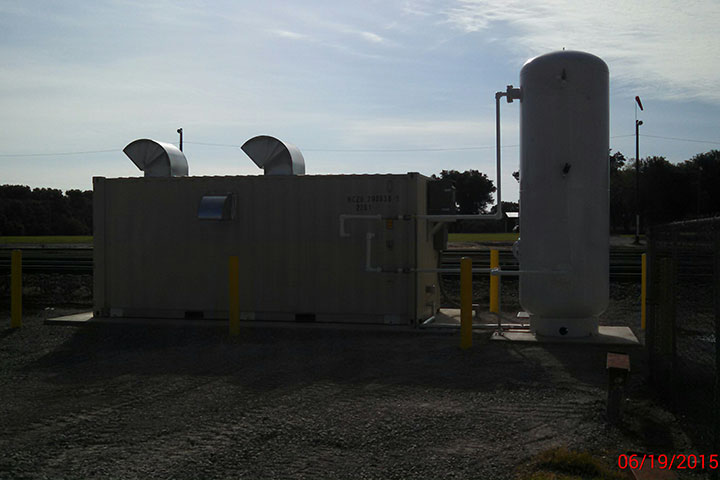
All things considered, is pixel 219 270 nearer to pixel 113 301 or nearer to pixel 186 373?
pixel 113 301

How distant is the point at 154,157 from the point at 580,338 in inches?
319

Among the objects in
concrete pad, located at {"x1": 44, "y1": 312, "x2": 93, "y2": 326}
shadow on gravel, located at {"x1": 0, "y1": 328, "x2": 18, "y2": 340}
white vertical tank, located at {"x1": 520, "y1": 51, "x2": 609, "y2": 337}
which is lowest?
shadow on gravel, located at {"x1": 0, "y1": 328, "x2": 18, "y2": 340}

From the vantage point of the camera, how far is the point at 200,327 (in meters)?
11.7

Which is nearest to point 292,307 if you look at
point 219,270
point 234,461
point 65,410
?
point 219,270

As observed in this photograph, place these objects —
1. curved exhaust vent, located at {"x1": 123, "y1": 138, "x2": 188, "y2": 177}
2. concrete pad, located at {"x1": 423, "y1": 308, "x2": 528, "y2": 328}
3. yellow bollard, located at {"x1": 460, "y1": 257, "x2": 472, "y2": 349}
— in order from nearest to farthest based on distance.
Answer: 1. yellow bollard, located at {"x1": 460, "y1": 257, "x2": 472, "y2": 349}
2. concrete pad, located at {"x1": 423, "y1": 308, "x2": 528, "y2": 328}
3. curved exhaust vent, located at {"x1": 123, "y1": 138, "x2": 188, "y2": 177}

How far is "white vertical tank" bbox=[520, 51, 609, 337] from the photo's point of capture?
1003 centimetres

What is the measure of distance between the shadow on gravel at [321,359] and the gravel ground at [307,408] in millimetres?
27

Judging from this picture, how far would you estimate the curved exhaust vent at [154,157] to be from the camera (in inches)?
523

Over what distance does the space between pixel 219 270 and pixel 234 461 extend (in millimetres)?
7340

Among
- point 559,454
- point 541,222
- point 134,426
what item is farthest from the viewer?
point 541,222

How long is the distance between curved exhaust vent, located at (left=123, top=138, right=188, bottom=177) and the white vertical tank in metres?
6.56

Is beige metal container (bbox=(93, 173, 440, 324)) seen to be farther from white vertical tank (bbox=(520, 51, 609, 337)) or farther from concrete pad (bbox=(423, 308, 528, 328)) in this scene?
white vertical tank (bbox=(520, 51, 609, 337))

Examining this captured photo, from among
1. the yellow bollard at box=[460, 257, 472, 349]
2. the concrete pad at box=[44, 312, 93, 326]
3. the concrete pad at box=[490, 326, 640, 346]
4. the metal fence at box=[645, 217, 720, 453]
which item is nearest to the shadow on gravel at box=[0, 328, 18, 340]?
the concrete pad at box=[44, 312, 93, 326]
